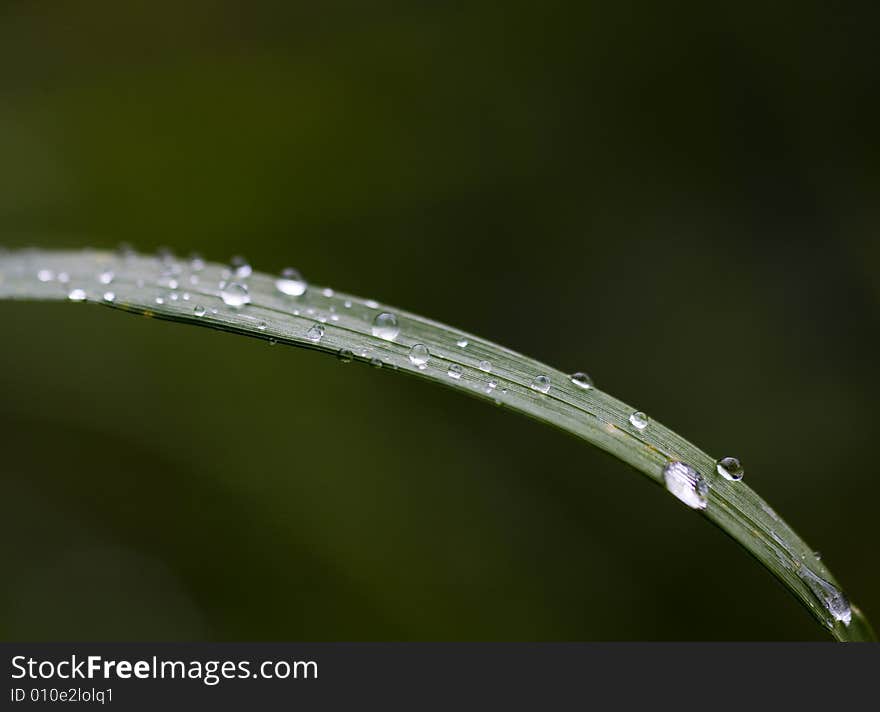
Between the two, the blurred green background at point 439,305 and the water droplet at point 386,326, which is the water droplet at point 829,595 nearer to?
the water droplet at point 386,326

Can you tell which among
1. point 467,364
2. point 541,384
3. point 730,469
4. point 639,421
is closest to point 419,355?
point 467,364

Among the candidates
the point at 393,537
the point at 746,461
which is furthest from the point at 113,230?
the point at 746,461

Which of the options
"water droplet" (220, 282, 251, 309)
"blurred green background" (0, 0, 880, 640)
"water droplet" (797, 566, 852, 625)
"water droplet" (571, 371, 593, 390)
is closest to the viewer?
"water droplet" (797, 566, 852, 625)

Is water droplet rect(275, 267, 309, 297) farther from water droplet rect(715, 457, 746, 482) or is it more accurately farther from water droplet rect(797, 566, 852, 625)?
water droplet rect(797, 566, 852, 625)

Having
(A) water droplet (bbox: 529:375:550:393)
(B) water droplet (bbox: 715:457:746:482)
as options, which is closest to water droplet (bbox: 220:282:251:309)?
(A) water droplet (bbox: 529:375:550:393)

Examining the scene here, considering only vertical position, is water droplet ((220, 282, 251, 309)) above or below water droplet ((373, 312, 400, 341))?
above

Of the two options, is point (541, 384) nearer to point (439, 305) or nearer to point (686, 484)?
point (686, 484)

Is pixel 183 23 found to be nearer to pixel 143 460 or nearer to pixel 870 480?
pixel 143 460
